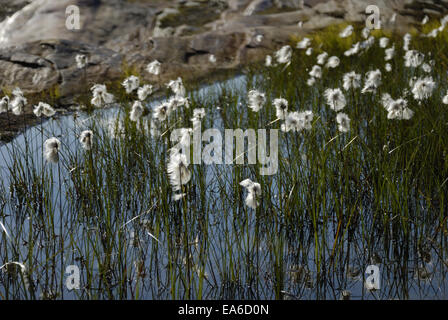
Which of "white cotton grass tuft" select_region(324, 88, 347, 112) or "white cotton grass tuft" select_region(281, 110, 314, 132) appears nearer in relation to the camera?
"white cotton grass tuft" select_region(281, 110, 314, 132)

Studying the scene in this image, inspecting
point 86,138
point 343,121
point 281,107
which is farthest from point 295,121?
point 86,138

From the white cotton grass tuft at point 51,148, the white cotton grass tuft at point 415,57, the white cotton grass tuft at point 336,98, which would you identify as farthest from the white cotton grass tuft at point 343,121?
the white cotton grass tuft at point 51,148

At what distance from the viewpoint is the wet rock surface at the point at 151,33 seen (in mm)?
8148

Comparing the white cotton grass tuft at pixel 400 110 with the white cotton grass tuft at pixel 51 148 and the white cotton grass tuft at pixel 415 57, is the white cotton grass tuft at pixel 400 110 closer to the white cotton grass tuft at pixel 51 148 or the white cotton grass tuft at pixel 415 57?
the white cotton grass tuft at pixel 415 57

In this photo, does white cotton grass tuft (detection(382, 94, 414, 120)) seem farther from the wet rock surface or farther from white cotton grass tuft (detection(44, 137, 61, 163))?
the wet rock surface

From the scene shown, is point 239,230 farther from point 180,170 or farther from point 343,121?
point 343,121

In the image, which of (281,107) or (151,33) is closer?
(281,107)

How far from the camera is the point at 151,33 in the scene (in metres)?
11.0

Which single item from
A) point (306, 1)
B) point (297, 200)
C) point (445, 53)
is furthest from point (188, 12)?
point (297, 200)

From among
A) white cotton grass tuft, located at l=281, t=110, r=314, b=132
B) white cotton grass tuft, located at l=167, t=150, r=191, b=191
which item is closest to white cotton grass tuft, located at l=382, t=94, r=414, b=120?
white cotton grass tuft, located at l=281, t=110, r=314, b=132

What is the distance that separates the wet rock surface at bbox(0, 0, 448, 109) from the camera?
815 centimetres

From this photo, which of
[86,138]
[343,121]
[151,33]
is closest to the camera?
[86,138]

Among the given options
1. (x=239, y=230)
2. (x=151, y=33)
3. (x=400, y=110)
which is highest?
(x=151, y=33)

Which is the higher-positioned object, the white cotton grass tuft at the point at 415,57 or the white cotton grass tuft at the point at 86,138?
the white cotton grass tuft at the point at 415,57
